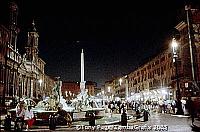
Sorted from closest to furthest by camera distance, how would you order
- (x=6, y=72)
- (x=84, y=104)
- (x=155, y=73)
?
(x=84, y=104), (x=6, y=72), (x=155, y=73)

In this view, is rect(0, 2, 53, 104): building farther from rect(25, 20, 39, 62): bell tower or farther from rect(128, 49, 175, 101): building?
rect(128, 49, 175, 101): building

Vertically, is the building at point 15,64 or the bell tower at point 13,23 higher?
the bell tower at point 13,23

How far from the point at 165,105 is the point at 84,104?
39.5ft

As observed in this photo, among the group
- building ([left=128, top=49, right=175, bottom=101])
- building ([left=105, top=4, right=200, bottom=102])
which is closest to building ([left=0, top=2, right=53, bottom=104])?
building ([left=105, top=4, right=200, bottom=102])

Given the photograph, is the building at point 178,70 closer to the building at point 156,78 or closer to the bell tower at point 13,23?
the building at point 156,78

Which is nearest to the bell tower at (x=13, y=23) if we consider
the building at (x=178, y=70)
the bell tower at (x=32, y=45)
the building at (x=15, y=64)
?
the building at (x=15, y=64)

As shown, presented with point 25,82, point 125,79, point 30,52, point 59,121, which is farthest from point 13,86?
point 125,79

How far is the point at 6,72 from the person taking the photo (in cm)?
6406

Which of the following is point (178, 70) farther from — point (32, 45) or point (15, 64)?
point (32, 45)

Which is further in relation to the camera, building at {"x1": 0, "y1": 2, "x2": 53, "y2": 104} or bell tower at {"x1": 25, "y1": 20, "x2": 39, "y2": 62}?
bell tower at {"x1": 25, "y1": 20, "x2": 39, "y2": 62}

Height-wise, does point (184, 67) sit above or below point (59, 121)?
above

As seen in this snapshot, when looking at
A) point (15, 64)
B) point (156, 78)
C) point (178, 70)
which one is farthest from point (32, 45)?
point (178, 70)

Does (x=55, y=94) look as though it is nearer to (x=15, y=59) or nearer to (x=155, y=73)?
(x=15, y=59)

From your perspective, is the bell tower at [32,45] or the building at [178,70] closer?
the building at [178,70]
